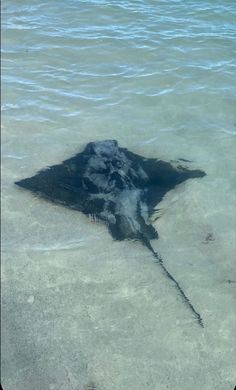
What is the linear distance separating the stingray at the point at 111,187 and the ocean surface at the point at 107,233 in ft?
0.56

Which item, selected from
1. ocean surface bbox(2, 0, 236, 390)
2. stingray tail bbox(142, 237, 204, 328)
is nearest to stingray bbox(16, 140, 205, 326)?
stingray tail bbox(142, 237, 204, 328)

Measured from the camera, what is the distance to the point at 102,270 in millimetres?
6367

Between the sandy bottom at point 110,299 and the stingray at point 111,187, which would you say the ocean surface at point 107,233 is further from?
the stingray at point 111,187

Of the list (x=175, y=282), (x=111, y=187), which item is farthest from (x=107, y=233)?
(x=175, y=282)

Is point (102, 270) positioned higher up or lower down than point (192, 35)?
lower down

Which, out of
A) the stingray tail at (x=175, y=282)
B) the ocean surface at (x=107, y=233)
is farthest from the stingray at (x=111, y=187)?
the ocean surface at (x=107, y=233)

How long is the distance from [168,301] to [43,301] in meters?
1.58

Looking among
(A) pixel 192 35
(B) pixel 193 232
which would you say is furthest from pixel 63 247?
(A) pixel 192 35

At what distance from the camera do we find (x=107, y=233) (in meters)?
6.82

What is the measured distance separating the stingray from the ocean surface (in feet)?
0.56

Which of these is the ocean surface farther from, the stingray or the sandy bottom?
the stingray

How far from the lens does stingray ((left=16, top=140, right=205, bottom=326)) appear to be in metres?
6.70

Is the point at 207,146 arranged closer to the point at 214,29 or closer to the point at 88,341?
the point at 88,341

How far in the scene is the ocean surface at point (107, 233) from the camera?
5290 millimetres
